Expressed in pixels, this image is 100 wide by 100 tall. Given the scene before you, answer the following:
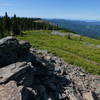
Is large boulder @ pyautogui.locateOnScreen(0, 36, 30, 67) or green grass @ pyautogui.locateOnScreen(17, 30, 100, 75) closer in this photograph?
large boulder @ pyautogui.locateOnScreen(0, 36, 30, 67)

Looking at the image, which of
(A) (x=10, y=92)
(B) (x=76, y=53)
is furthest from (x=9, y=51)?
(B) (x=76, y=53)

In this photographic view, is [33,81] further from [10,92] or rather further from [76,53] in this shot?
[76,53]

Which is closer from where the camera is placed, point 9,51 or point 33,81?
point 33,81

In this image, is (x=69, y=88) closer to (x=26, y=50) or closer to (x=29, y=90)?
(x=29, y=90)

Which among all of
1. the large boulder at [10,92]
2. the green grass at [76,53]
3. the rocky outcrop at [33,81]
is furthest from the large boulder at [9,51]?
the green grass at [76,53]

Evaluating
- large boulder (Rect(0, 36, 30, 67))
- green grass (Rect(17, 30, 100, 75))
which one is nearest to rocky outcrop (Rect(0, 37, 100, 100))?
large boulder (Rect(0, 36, 30, 67))

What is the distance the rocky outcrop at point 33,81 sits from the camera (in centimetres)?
2470

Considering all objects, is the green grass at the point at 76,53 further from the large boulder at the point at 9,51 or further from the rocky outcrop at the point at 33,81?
the large boulder at the point at 9,51

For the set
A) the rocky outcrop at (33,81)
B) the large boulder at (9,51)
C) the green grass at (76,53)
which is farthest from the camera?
the green grass at (76,53)

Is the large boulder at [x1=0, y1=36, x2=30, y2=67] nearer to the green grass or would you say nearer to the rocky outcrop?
the rocky outcrop

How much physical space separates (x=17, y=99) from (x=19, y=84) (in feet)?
14.1

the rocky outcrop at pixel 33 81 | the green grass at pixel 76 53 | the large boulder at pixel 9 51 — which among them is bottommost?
the green grass at pixel 76 53

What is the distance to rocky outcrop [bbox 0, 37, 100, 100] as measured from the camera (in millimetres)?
24700

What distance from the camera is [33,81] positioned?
2955 cm
